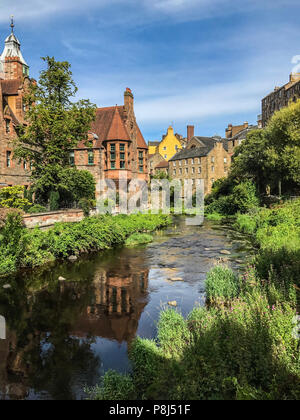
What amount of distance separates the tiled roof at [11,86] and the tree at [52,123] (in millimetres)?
6346

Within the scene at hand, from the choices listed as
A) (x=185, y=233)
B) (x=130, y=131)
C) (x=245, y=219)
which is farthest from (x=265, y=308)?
(x=130, y=131)

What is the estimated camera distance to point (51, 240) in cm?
1761

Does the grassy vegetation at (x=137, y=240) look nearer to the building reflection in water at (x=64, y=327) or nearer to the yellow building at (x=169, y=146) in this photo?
the building reflection in water at (x=64, y=327)

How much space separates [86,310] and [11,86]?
2736 centimetres

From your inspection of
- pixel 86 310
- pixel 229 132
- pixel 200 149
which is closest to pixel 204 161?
pixel 200 149

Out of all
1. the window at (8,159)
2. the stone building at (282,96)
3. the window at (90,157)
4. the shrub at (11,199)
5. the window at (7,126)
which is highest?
the stone building at (282,96)

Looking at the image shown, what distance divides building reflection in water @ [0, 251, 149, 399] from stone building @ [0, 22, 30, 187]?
15577 millimetres

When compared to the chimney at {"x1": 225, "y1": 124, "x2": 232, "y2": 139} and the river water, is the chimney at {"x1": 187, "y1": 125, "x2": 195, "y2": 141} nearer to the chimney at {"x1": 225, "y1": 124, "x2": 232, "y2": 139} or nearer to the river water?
the chimney at {"x1": 225, "y1": 124, "x2": 232, "y2": 139}

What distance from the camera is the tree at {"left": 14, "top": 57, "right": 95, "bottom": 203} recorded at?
23516mm

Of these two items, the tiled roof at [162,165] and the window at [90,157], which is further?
the tiled roof at [162,165]

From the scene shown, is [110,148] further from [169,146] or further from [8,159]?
[169,146]

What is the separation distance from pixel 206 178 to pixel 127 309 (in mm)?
55296

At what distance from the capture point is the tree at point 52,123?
77.2 ft

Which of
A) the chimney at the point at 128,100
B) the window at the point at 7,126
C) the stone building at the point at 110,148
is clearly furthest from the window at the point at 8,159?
the chimney at the point at 128,100
